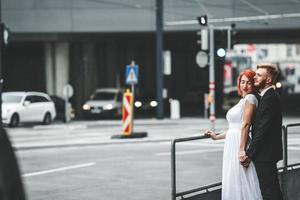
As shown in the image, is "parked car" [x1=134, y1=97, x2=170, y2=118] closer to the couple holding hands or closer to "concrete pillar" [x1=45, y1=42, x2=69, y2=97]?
"concrete pillar" [x1=45, y1=42, x2=69, y2=97]

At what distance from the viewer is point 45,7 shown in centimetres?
3253

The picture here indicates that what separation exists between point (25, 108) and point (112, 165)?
14617 millimetres

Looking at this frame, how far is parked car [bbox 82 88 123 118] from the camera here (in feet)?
104

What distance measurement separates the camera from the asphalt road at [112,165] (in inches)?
260

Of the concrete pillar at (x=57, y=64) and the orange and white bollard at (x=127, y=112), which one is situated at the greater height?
the concrete pillar at (x=57, y=64)

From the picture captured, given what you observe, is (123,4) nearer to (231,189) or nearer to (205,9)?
(205,9)

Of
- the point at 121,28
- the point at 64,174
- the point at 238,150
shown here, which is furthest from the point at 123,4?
the point at 238,150

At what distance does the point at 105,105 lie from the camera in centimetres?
3159

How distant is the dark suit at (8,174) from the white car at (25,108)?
79.9ft

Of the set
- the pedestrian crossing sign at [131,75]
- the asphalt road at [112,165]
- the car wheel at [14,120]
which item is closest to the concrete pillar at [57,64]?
the car wheel at [14,120]

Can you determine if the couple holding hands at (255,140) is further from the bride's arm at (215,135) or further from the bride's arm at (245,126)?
the bride's arm at (215,135)

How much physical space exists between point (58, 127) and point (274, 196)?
799 inches

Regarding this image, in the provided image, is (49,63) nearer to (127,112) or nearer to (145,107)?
(145,107)

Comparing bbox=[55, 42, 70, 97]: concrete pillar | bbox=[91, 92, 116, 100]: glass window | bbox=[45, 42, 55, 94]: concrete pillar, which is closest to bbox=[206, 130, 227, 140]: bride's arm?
bbox=[91, 92, 116, 100]: glass window
